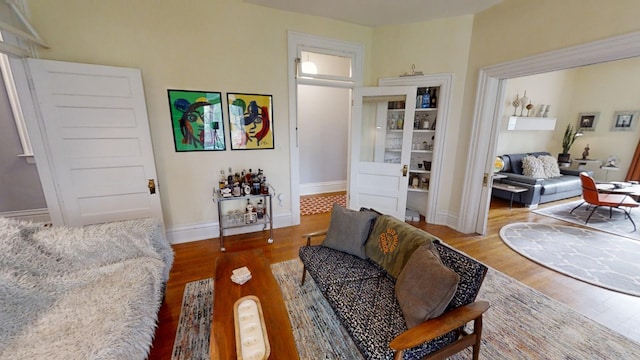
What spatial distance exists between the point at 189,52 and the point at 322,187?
380 centimetres

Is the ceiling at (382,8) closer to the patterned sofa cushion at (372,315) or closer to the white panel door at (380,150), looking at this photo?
the white panel door at (380,150)

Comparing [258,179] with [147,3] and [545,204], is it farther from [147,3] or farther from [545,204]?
[545,204]

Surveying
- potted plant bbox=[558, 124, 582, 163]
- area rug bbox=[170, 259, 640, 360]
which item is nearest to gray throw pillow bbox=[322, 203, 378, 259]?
area rug bbox=[170, 259, 640, 360]

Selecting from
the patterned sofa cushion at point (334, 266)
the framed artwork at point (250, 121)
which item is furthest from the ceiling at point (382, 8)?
the patterned sofa cushion at point (334, 266)

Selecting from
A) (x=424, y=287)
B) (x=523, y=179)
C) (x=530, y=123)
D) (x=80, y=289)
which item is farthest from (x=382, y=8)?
(x=530, y=123)

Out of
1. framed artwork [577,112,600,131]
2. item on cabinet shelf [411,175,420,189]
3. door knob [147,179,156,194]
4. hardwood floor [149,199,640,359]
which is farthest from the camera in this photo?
framed artwork [577,112,600,131]

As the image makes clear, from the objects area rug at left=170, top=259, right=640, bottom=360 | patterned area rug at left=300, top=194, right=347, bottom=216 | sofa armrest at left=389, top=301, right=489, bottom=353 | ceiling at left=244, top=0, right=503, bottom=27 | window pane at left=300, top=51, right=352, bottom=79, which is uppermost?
ceiling at left=244, top=0, right=503, bottom=27

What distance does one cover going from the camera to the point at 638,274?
2512 millimetres

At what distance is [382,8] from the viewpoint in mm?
2986

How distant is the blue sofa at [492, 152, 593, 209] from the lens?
4574mm

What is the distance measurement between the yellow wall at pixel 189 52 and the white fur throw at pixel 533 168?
4.48 meters

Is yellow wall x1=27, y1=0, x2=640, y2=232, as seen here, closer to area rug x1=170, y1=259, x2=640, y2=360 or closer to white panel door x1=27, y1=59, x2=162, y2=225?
white panel door x1=27, y1=59, x2=162, y2=225

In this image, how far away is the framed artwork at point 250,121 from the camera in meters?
3.03

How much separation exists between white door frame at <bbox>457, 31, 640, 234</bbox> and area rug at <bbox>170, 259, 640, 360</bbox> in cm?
135
